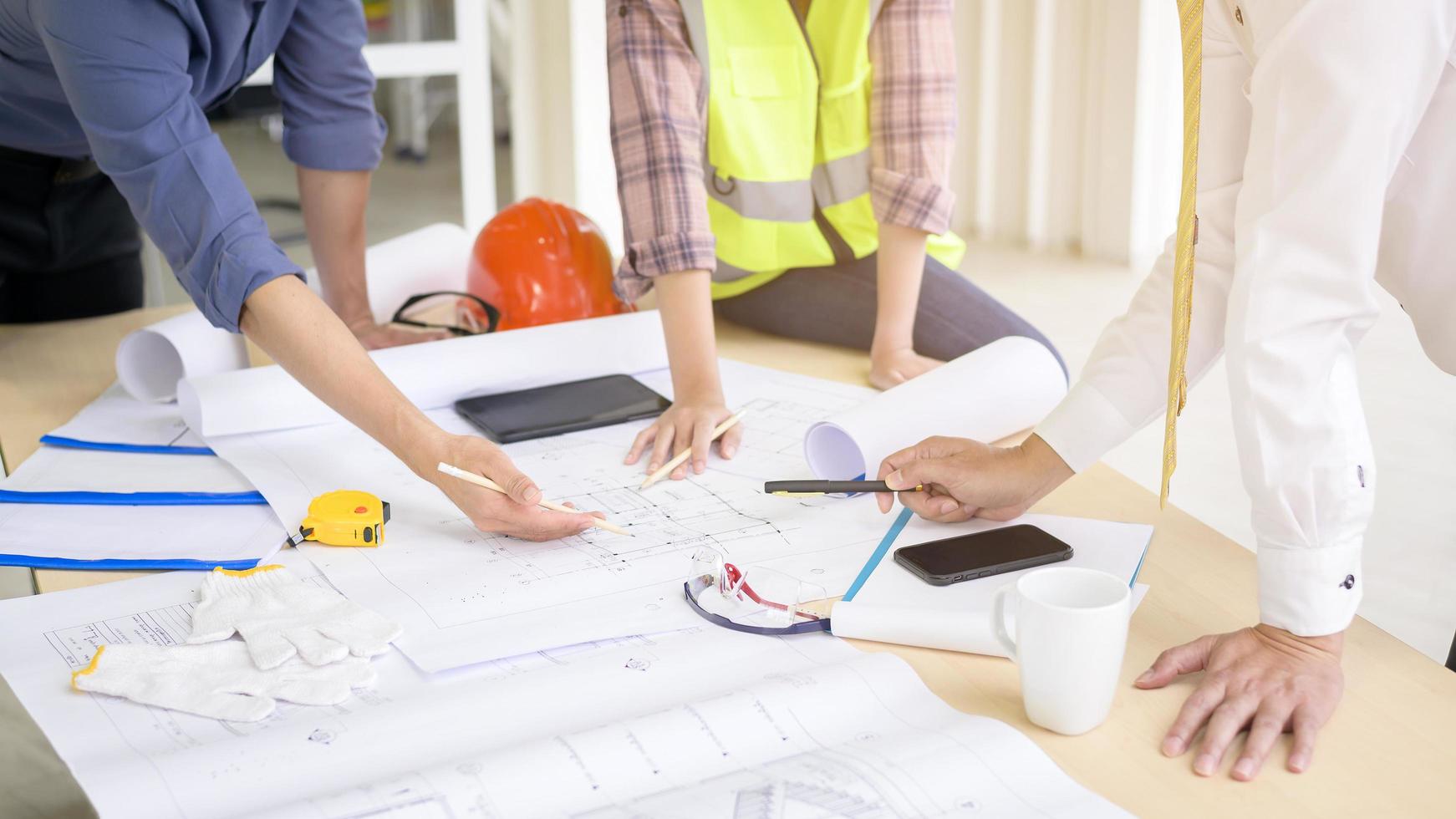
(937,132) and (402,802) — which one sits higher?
(937,132)

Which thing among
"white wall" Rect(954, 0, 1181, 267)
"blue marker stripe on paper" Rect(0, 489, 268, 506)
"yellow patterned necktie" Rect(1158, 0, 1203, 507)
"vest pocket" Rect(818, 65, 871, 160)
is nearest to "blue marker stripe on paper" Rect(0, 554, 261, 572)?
"blue marker stripe on paper" Rect(0, 489, 268, 506)

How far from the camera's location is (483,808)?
0.62 metres

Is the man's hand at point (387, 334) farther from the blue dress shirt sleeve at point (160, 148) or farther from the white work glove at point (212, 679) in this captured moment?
the white work glove at point (212, 679)

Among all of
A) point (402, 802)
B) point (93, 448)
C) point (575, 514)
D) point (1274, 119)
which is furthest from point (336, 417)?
point (1274, 119)

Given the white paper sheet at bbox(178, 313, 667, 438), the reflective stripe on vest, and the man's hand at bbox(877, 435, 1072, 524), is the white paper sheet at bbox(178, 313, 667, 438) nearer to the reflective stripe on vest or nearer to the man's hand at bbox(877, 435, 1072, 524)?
the reflective stripe on vest

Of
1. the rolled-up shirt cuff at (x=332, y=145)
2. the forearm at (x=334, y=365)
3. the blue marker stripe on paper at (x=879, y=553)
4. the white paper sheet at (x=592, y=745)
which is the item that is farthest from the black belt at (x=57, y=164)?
the blue marker stripe on paper at (x=879, y=553)

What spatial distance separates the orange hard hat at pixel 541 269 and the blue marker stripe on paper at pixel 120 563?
668 mm

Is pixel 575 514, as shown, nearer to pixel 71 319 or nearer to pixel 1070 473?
pixel 1070 473

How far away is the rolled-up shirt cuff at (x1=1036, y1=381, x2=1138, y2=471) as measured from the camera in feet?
3.02

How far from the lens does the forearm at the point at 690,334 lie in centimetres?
125

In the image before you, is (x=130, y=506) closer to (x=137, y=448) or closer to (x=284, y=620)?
(x=137, y=448)

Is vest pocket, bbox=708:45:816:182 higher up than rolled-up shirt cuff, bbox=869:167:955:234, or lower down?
higher up

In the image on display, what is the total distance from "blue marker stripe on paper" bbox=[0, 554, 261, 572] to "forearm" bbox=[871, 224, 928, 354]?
28.9 inches

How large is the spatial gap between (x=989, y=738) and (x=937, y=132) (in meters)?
0.92
